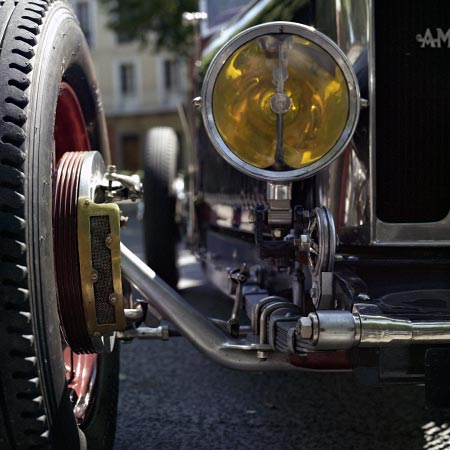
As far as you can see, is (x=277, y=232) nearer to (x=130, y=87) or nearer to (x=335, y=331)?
(x=335, y=331)

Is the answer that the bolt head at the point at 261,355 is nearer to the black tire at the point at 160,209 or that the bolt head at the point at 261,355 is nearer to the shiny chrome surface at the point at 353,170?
the shiny chrome surface at the point at 353,170

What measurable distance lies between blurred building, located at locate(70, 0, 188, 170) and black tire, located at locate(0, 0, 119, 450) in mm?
30891

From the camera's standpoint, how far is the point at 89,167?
1854 mm

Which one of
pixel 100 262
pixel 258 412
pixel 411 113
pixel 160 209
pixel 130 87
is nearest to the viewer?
pixel 100 262

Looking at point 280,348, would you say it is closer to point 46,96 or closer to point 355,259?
point 355,259

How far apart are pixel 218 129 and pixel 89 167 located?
35cm

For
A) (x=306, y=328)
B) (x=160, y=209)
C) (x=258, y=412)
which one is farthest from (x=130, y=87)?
(x=306, y=328)

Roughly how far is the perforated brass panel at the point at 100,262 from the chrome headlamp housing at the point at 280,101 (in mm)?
330

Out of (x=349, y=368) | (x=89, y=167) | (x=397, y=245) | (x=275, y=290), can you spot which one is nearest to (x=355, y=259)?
(x=397, y=245)

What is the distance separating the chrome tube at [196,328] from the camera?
1.89 meters

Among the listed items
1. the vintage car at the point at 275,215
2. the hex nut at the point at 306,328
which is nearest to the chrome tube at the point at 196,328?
the vintage car at the point at 275,215

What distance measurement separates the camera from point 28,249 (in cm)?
143

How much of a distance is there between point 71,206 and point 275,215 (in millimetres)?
523

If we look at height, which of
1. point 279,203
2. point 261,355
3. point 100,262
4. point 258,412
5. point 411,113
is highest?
point 411,113
